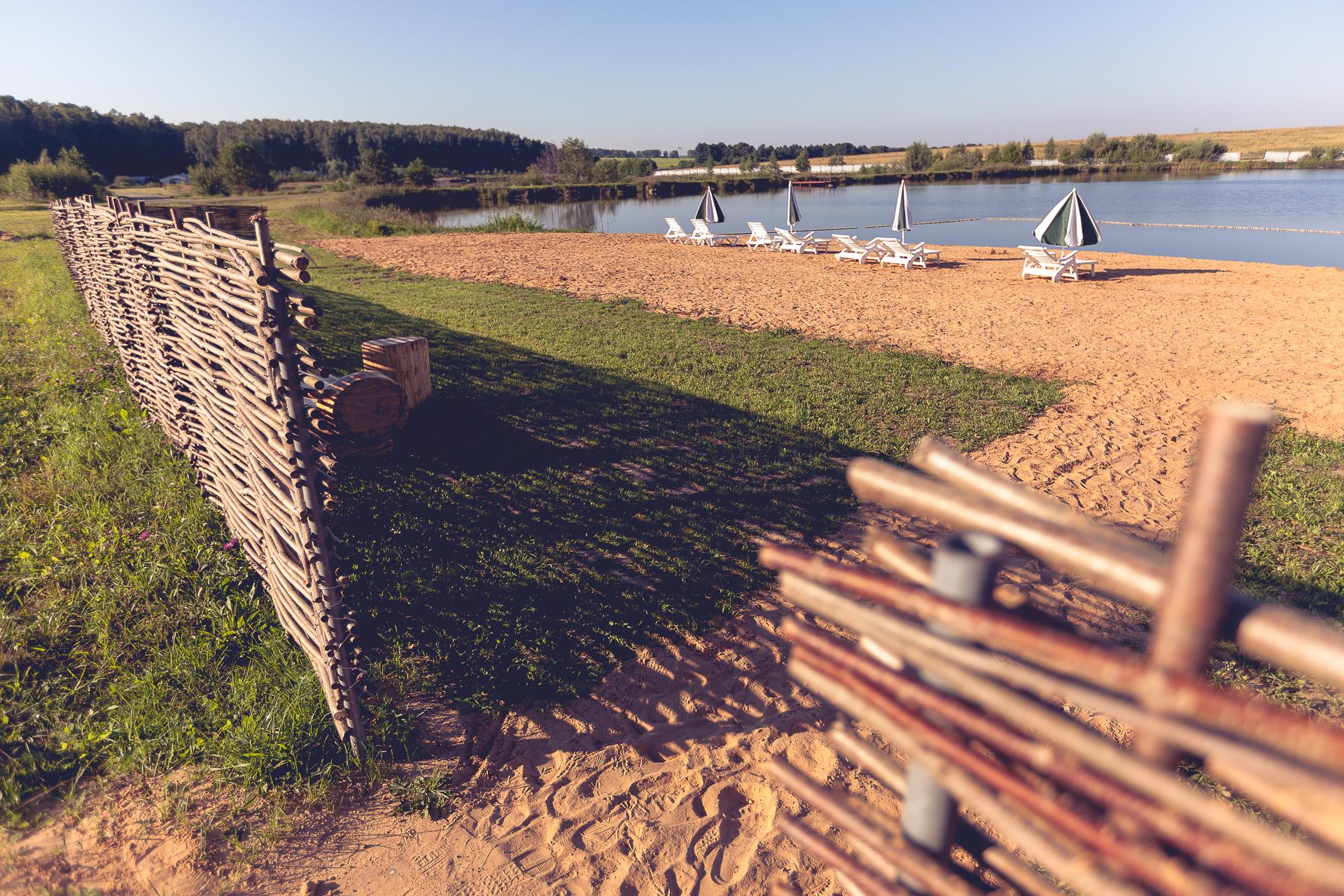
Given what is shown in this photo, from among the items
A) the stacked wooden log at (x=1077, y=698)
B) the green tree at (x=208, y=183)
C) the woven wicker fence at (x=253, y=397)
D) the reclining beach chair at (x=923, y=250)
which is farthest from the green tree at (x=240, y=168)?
the stacked wooden log at (x=1077, y=698)

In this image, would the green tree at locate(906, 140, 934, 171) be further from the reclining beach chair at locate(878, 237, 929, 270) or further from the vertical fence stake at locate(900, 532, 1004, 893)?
the vertical fence stake at locate(900, 532, 1004, 893)

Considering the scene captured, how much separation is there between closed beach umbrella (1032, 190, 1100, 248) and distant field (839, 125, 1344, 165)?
3073 inches

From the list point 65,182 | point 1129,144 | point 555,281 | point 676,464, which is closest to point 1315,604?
point 676,464

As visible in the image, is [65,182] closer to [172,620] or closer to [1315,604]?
[172,620]

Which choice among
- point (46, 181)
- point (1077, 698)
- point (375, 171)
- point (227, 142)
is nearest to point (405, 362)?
point (1077, 698)

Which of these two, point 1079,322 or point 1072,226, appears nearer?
point 1079,322

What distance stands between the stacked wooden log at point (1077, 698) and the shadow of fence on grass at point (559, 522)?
109 inches

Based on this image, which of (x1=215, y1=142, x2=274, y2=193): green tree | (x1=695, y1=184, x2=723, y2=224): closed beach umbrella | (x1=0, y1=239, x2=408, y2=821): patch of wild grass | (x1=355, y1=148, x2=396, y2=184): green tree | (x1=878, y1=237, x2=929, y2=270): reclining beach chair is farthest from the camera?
(x1=355, y1=148, x2=396, y2=184): green tree

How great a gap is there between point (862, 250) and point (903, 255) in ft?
4.64

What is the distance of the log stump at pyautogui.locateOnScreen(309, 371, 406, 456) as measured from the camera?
5.72 m

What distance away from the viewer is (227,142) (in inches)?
3287

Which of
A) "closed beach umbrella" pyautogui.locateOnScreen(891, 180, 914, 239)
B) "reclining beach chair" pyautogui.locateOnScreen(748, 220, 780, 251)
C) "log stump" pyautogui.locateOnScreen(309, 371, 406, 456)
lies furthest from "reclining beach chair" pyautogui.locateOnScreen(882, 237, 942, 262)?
"log stump" pyautogui.locateOnScreen(309, 371, 406, 456)

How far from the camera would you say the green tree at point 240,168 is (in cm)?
5941

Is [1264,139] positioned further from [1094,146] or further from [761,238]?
[761,238]
